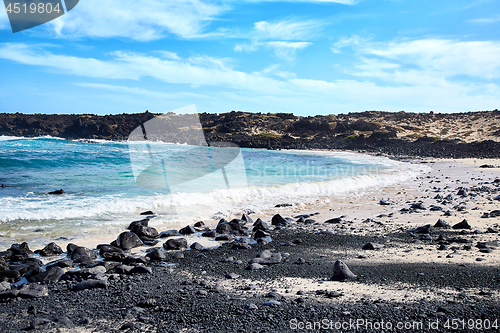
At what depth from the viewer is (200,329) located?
9.29 feet

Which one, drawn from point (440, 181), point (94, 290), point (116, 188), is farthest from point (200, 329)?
point (440, 181)

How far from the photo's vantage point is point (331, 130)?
62531 millimetres

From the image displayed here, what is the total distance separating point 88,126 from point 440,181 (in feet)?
296

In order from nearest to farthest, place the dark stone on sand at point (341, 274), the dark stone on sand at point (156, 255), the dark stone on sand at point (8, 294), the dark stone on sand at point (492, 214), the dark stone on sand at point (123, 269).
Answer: the dark stone on sand at point (8, 294) → the dark stone on sand at point (341, 274) → the dark stone on sand at point (123, 269) → the dark stone on sand at point (156, 255) → the dark stone on sand at point (492, 214)

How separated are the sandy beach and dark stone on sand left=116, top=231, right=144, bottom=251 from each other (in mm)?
159

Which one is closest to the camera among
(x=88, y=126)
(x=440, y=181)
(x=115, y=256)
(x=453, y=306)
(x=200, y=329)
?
(x=200, y=329)

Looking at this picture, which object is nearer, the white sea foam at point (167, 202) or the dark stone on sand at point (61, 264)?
the dark stone on sand at point (61, 264)

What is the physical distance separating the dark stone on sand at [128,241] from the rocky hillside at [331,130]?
71.8 ft

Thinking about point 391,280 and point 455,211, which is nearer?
point 391,280

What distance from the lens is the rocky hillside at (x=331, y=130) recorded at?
3872 centimetres

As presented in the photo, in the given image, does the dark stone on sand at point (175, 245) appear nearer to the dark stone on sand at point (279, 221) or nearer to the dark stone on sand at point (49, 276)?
the dark stone on sand at point (49, 276)

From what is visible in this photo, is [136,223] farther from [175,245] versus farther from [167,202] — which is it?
[167,202]

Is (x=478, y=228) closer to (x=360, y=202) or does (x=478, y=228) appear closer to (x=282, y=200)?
(x=360, y=202)

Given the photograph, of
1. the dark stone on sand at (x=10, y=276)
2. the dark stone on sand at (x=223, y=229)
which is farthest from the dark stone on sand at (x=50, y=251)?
the dark stone on sand at (x=223, y=229)
